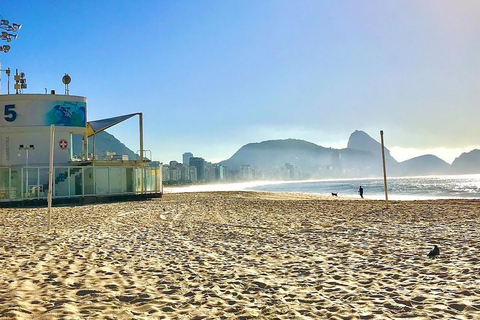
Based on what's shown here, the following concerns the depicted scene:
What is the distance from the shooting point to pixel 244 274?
610cm

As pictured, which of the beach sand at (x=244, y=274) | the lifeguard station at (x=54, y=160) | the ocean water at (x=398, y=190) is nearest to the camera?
the beach sand at (x=244, y=274)

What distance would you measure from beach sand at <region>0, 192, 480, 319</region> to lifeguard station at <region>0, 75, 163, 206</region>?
18.5 m

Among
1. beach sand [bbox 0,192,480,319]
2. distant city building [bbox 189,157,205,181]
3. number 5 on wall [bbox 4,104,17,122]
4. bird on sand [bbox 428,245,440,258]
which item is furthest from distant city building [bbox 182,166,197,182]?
bird on sand [bbox 428,245,440,258]

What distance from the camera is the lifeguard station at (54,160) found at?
2675 cm

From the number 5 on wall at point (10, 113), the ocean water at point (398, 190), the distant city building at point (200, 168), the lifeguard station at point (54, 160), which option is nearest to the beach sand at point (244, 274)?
the lifeguard station at point (54, 160)

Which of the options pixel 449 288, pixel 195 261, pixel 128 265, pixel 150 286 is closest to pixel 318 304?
pixel 449 288

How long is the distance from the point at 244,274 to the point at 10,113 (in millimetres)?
29668

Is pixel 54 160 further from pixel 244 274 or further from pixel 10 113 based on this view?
pixel 244 274

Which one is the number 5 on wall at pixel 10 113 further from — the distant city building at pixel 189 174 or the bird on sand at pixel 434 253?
the distant city building at pixel 189 174

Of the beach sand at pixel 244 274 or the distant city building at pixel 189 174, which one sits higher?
the distant city building at pixel 189 174

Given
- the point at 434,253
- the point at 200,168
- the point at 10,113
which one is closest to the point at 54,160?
the point at 10,113

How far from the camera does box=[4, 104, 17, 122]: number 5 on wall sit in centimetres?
2880

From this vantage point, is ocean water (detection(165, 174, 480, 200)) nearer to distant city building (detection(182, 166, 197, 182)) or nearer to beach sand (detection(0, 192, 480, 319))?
beach sand (detection(0, 192, 480, 319))

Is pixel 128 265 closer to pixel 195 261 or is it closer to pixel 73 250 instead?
pixel 195 261
